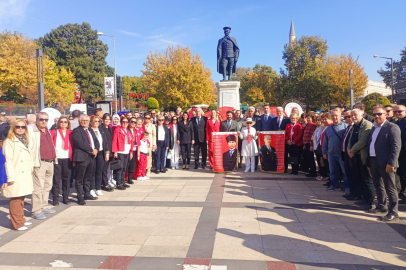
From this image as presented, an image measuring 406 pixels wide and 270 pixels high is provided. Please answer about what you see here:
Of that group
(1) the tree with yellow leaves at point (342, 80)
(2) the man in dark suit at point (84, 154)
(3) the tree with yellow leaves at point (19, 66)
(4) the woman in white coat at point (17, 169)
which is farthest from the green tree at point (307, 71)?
(4) the woman in white coat at point (17, 169)

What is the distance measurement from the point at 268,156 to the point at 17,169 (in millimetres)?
6778

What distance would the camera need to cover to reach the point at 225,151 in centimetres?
966

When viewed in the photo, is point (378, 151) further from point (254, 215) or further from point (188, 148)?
point (188, 148)

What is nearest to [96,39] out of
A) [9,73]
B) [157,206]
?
[9,73]

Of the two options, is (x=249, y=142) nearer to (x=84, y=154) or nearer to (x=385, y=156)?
(x=385, y=156)

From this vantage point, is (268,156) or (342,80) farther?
(342,80)

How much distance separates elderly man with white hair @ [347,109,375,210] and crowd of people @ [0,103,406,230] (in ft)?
0.06

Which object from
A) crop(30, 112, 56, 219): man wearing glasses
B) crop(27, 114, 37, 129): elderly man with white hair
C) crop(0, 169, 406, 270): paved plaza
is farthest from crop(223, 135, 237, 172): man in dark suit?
crop(27, 114, 37, 129): elderly man with white hair

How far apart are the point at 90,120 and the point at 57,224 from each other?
2573 mm

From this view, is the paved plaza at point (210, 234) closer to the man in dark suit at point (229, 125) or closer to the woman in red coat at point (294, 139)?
the woman in red coat at point (294, 139)

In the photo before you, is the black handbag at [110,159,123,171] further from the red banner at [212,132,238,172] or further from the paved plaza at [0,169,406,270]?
the red banner at [212,132,238,172]

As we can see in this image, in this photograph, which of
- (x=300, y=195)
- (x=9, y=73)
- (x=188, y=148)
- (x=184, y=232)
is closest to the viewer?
(x=184, y=232)

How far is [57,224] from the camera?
205 inches

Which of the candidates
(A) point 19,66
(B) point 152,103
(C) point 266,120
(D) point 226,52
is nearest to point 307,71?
(B) point 152,103
